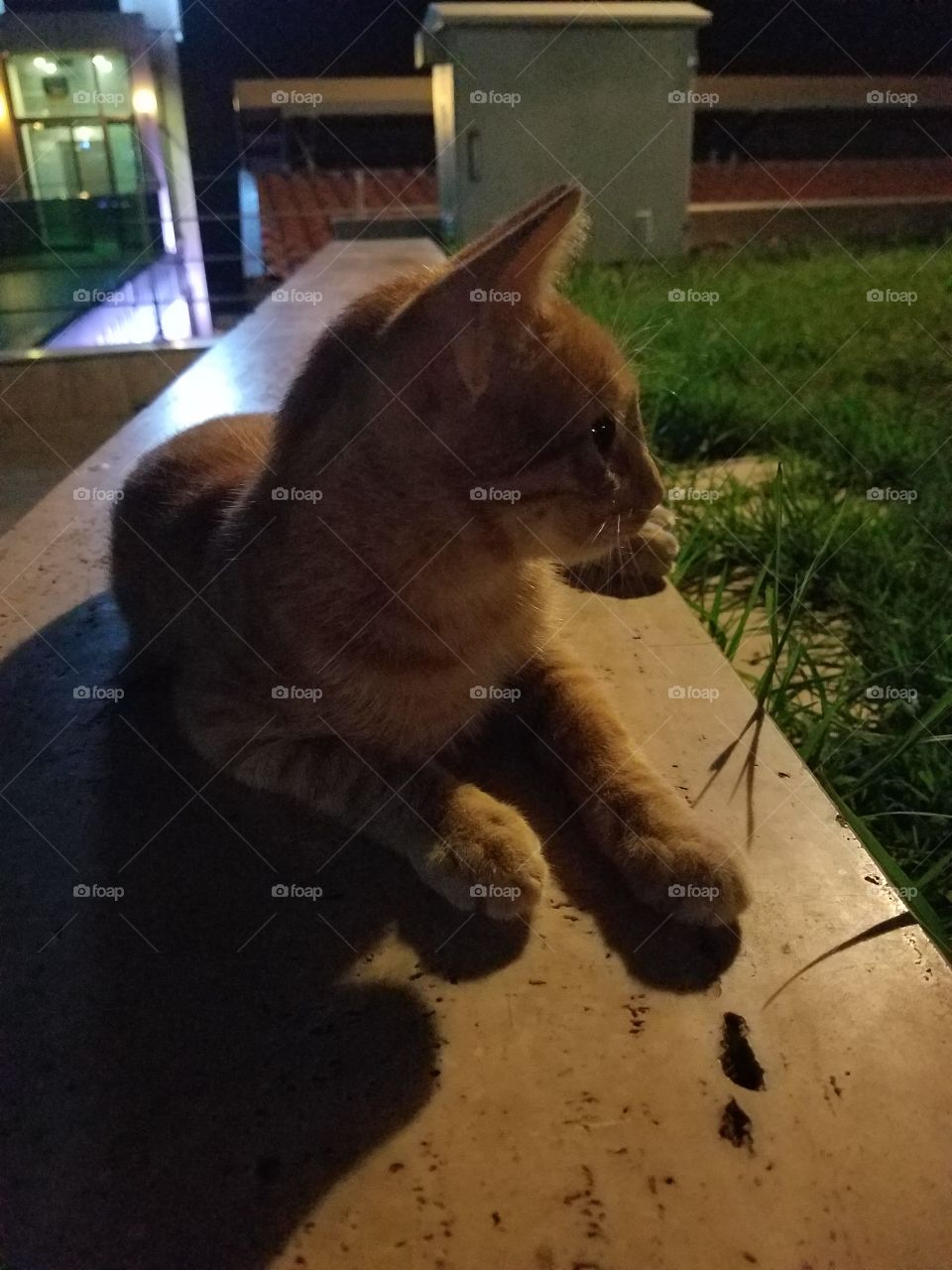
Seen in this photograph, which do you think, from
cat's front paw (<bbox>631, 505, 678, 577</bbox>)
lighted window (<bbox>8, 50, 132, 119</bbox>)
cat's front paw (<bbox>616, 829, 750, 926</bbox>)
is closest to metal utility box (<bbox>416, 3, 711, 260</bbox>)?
lighted window (<bbox>8, 50, 132, 119</bbox>)

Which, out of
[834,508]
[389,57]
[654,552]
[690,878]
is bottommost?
[834,508]

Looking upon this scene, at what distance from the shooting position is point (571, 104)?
5.57 m

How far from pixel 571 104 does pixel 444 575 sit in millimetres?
5429

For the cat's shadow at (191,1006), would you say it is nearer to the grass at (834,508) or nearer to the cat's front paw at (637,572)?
the grass at (834,508)

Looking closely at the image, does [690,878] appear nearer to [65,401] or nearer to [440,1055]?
[440,1055]

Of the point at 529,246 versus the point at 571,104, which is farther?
the point at 571,104

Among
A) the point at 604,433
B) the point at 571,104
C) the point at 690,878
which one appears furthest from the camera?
the point at 571,104

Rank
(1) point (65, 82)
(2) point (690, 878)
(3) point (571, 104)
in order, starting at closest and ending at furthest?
1. (2) point (690, 878)
2. (1) point (65, 82)
3. (3) point (571, 104)

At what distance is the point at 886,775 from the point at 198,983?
115cm

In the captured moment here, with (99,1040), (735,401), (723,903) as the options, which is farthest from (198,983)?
(735,401)

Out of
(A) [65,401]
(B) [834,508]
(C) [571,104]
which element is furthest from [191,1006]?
(C) [571,104]

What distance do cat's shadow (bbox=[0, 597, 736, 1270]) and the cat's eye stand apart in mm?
472

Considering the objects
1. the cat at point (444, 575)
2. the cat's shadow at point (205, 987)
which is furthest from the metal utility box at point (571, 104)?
the cat's shadow at point (205, 987)

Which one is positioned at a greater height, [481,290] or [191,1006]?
[481,290]
